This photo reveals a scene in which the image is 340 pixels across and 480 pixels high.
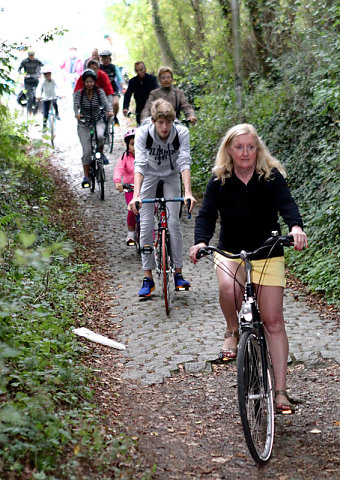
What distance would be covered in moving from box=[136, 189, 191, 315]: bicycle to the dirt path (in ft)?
1.28

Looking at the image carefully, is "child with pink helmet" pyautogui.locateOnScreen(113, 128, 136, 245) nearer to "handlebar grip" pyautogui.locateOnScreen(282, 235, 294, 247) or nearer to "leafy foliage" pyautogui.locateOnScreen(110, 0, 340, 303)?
"leafy foliage" pyautogui.locateOnScreen(110, 0, 340, 303)

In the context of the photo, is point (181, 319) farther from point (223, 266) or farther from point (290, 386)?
point (223, 266)

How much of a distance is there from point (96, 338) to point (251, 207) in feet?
9.61

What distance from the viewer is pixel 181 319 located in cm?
812

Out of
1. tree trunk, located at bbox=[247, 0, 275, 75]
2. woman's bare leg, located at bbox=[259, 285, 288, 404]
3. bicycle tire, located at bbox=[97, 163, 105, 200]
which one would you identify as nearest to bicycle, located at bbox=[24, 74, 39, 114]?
tree trunk, located at bbox=[247, 0, 275, 75]

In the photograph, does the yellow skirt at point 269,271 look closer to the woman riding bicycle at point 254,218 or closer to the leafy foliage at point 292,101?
the woman riding bicycle at point 254,218

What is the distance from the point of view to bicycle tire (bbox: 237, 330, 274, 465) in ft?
14.2

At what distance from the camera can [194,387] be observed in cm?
622

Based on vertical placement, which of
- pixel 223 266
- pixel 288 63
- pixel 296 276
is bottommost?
pixel 296 276

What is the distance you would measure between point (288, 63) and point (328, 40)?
9.83 feet

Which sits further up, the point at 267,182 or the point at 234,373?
the point at 267,182

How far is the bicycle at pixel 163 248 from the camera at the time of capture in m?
8.10

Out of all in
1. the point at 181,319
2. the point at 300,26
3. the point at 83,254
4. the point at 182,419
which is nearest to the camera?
the point at 182,419

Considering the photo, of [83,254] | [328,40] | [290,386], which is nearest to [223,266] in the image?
[290,386]
